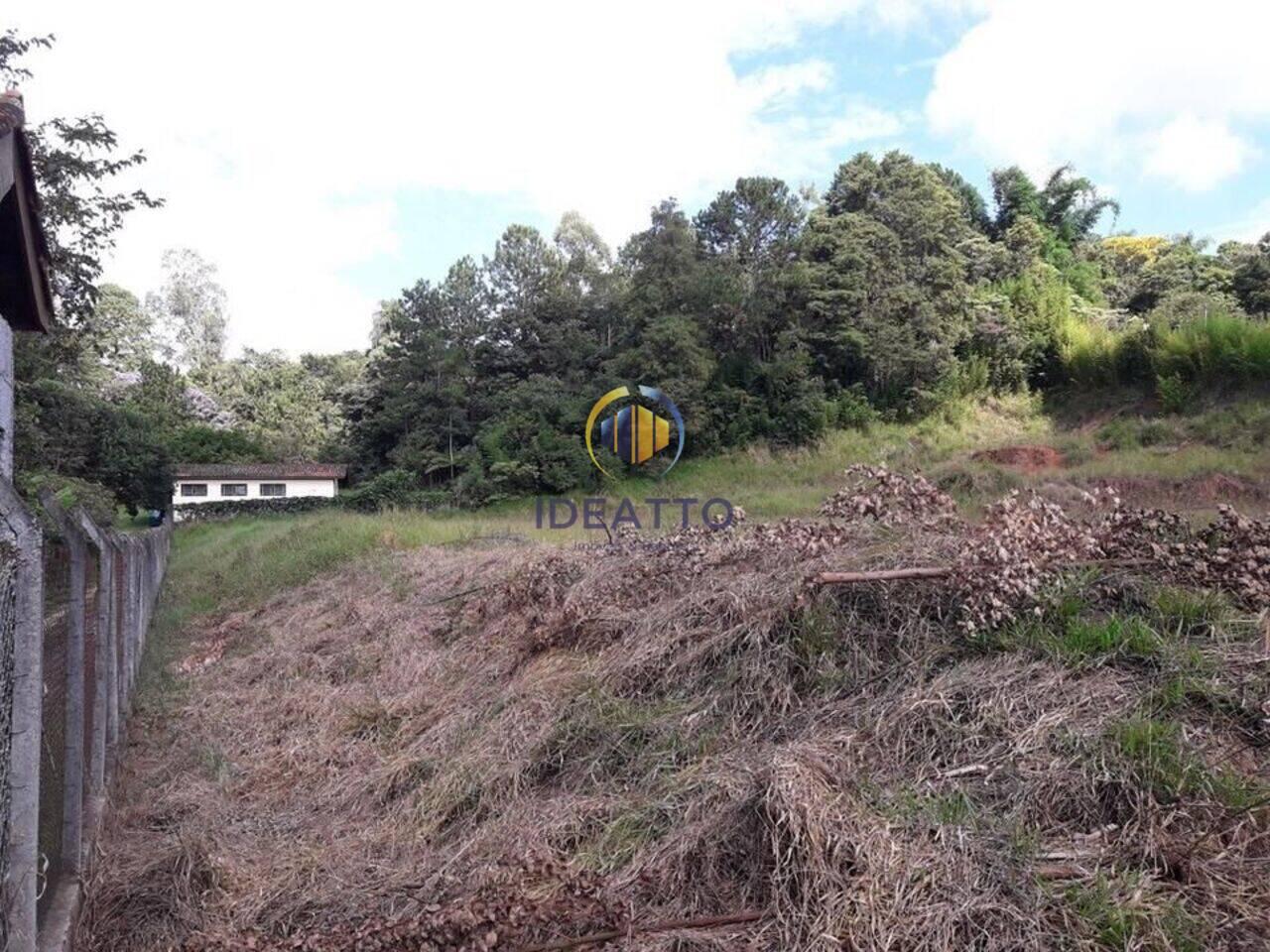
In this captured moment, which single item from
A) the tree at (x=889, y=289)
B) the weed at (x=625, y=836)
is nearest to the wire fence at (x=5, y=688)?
the weed at (x=625, y=836)

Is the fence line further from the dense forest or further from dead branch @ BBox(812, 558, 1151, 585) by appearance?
the dense forest

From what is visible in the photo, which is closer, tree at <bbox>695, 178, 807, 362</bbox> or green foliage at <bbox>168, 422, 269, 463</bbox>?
tree at <bbox>695, 178, 807, 362</bbox>

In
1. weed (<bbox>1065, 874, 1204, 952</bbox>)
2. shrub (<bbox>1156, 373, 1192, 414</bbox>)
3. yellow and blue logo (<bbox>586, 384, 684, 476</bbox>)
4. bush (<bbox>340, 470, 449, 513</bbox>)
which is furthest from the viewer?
bush (<bbox>340, 470, 449, 513</bbox>)

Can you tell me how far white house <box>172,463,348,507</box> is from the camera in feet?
115

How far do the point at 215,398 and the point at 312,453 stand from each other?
27.1ft

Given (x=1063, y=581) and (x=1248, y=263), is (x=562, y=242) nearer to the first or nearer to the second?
(x=1248, y=263)

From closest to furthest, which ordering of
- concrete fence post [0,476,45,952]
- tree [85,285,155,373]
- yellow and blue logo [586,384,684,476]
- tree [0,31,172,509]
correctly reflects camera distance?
concrete fence post [0,476,45,952] < tree [0,31,172,509] < yellow and blue logo [586,384,684,476] < tree [85,285,155,373]

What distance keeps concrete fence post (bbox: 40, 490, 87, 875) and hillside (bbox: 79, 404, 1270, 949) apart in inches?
18.2

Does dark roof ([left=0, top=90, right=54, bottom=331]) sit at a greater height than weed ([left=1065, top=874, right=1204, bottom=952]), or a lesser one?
greater

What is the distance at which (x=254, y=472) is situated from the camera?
35375mm

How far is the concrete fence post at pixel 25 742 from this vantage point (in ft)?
6.45

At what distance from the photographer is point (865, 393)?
1296 inches

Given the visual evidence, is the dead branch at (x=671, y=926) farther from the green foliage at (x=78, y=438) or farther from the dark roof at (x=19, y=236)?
the green foliage at (x=78, y=438)

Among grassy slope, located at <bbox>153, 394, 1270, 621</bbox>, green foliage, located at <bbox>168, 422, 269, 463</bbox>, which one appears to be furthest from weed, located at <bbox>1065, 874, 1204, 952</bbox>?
green foliage, located at <bbox>168, 422, 269, 463</bbox>
